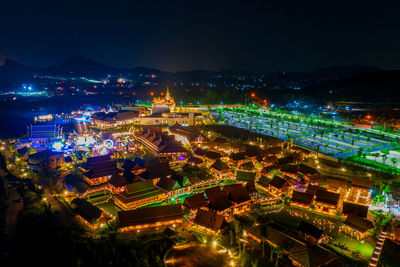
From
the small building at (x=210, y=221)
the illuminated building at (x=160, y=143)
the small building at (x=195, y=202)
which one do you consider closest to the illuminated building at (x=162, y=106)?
the illuminated building at (x=160, y=143)

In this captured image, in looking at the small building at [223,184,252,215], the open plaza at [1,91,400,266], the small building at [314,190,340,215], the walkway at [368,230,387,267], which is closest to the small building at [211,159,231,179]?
the open plaza at [1,91,400,266]

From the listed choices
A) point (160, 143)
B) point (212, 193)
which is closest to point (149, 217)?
point (212, 193)

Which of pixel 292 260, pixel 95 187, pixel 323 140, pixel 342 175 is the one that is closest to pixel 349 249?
pixel 292 260

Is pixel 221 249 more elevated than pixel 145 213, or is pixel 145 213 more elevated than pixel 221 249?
pixel 145 213

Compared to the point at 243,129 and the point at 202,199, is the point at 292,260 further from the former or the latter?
the point at 243,129

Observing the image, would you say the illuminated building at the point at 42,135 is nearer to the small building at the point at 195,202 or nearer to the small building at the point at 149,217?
the small building at the point at 149,217

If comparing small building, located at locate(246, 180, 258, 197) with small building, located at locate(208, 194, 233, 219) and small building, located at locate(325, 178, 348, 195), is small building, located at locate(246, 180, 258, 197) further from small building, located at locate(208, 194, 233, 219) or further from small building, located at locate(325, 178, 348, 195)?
small building, located at locate(325, 178, 348, 195)
